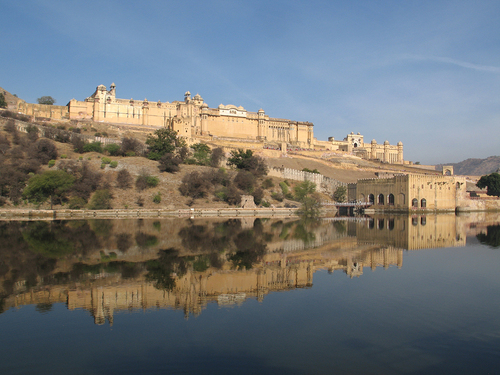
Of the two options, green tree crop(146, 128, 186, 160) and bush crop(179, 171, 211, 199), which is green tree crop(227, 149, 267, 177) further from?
bush crop(179, 171, 211, 199)

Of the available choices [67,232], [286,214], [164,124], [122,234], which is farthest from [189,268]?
[164,124]

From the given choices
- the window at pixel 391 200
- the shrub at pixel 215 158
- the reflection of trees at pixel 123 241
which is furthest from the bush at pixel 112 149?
the window at pixel 391 200

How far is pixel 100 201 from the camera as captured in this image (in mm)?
31688

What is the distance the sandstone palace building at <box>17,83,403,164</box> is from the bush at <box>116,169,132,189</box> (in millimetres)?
21228

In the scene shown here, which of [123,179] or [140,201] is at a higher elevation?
[123,179]

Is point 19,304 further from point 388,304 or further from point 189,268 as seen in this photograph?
point 388,304

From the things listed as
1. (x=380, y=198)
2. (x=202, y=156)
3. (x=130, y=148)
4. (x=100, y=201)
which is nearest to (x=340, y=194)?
(x=380, y=198)

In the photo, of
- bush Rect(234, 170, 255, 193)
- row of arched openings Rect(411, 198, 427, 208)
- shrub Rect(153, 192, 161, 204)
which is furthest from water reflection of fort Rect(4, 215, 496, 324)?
bush Rect(234, 170, 255, 193)

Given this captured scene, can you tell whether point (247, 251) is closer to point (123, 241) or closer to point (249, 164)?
point (123, 241)

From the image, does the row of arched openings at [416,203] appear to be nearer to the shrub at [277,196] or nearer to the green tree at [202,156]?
the shrub at [277,196]

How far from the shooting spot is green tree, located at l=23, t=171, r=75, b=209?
102ft

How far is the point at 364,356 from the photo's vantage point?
17.9 feet

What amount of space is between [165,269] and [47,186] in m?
24.6

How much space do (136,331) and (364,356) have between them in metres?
3.38
